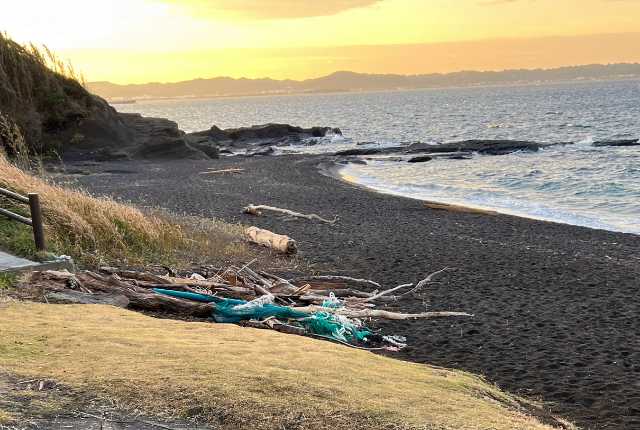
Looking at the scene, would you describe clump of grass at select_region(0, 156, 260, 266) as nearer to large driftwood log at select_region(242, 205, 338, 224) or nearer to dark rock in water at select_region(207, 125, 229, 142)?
large driftwood log at select_region(242, 205, 338, 224)

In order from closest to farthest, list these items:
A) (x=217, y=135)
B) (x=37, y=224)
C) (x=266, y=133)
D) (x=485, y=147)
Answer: (x=37, y=224)
(x=485, y=147)
(x=217, y=135)
(x=266, y=133)

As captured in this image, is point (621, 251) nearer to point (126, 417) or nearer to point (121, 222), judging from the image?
point (121, 222)

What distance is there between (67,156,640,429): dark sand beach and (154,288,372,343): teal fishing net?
79 centimetres

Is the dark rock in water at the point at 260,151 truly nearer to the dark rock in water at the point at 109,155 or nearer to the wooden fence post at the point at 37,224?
the dark rock in water at the point at 109,155

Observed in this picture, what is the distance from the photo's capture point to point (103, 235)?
40.1 ft

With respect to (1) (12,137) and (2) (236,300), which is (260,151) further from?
(2) (236,300)

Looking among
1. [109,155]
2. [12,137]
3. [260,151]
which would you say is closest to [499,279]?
[12,137]

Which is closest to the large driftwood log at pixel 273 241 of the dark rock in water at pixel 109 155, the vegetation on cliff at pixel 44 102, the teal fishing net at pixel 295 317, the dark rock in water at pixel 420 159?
the teal fishing net at pixel 295 317

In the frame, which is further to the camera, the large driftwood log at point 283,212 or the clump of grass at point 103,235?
the large driftwood log at point 283,212

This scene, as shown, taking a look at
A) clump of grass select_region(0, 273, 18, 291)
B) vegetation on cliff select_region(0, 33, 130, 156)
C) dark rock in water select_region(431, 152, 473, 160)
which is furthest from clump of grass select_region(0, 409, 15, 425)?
dark rock in water select_region(431, 152, 473, 160)

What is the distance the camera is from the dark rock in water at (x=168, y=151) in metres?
43.9

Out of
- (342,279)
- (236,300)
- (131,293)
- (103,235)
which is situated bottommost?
(342,279)

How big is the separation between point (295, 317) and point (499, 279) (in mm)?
5516

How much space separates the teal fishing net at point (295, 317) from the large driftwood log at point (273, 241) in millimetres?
5099
